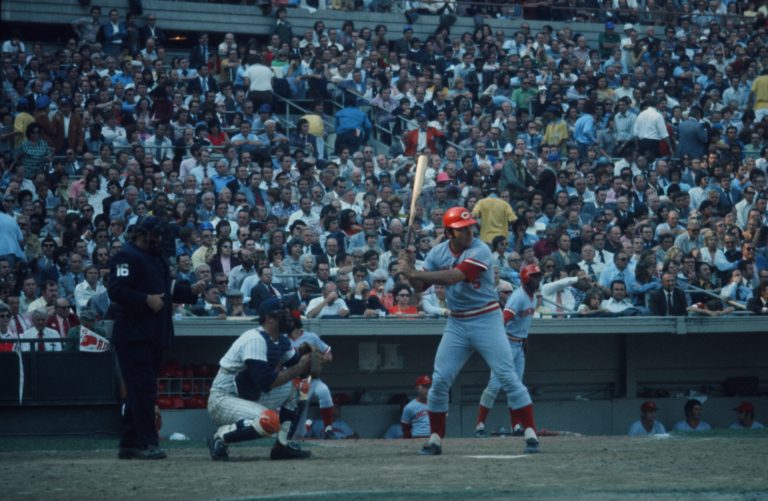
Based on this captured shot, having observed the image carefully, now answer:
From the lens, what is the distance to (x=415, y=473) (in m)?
7.81

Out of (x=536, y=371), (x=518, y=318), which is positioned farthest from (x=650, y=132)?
(x=518, y=318)

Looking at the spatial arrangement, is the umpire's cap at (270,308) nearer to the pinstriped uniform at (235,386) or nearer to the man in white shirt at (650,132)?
the pinstriped uniform at (235,386)

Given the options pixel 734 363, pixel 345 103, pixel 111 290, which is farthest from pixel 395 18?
pixel 111 290

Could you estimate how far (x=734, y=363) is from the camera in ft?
60.4

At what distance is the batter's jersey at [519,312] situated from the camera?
12656 mm

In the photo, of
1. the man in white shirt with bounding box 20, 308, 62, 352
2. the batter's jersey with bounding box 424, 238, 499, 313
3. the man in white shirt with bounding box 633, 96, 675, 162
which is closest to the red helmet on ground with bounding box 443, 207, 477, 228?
the batter's jersey with bounding box 424, 238, 499, 313

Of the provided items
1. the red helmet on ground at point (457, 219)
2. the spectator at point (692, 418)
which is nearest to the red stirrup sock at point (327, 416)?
the spectator at point (692, 418)

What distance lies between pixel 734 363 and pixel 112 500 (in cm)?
1346

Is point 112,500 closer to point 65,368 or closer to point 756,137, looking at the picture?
point 65,368

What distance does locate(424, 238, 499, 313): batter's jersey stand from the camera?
30.5ft

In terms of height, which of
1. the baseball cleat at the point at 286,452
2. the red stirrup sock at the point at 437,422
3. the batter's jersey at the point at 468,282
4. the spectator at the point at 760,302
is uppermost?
the batter's jersey at the point at 468,282

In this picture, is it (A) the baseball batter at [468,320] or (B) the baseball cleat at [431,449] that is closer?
(A) the baseball batter at [468,320]

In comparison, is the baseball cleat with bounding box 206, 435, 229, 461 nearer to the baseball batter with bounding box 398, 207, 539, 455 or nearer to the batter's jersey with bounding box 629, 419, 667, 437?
the baseball batter with bounding box 398, 207, 539, 455

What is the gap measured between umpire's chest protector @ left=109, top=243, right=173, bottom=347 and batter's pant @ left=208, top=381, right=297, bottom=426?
568 millimetres
